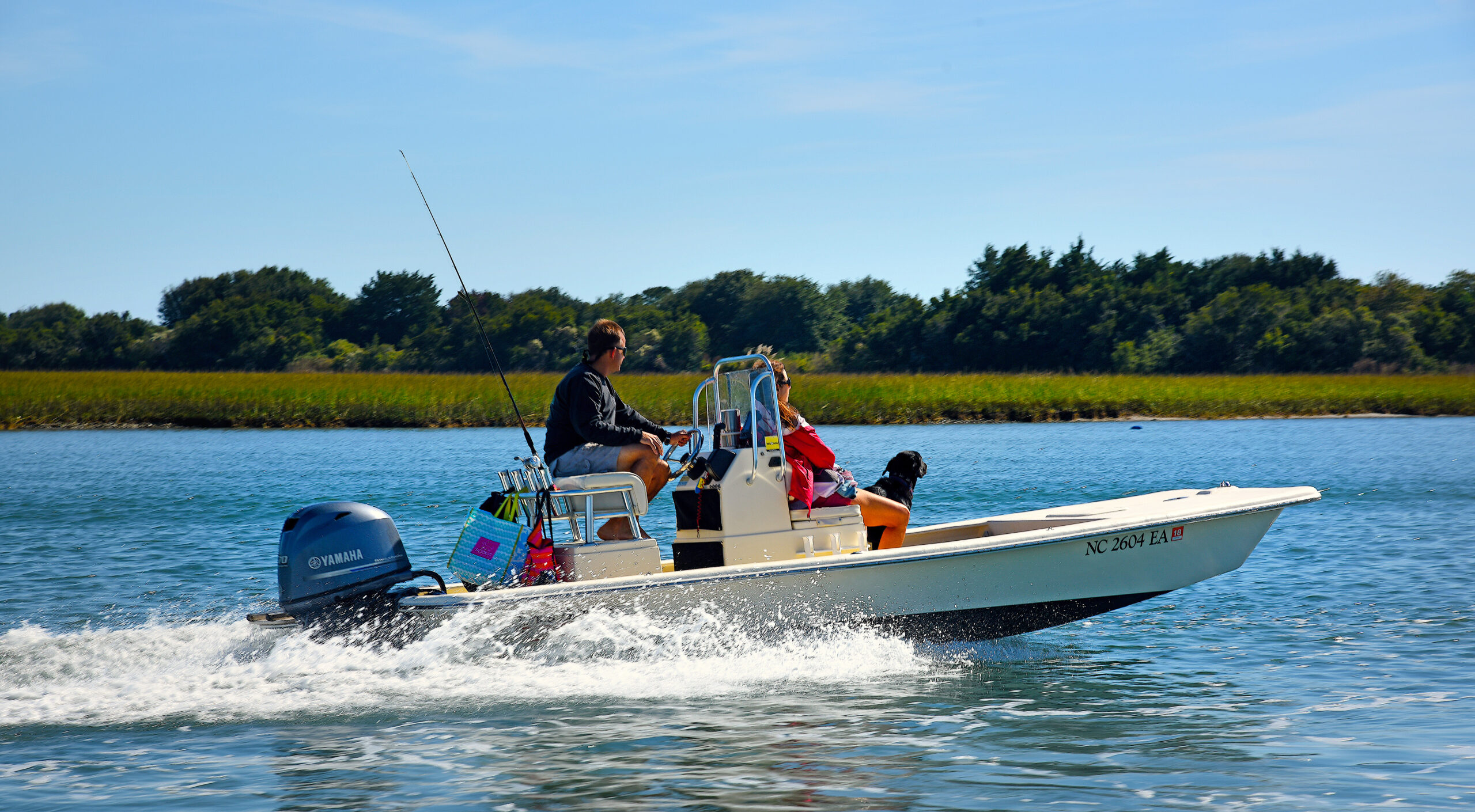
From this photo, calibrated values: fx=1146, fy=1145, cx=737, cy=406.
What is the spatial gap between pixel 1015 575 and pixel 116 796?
4310mm

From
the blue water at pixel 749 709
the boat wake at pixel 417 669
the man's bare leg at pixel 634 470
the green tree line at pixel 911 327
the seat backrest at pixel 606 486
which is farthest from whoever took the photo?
the green tree line at pixel 911 327

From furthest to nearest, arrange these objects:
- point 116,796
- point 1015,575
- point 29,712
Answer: point 1015,575 → point 29,712 → point 116,796

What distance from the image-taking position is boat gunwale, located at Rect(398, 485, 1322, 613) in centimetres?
537

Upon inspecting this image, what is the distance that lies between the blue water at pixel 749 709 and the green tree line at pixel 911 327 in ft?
140

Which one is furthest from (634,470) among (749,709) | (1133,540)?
(1133,540)

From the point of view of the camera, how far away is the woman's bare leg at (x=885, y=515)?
20.9 ft

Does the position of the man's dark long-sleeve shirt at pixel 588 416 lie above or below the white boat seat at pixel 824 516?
above

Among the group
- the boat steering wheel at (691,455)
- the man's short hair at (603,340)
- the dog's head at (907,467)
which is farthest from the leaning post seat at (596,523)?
the dog's head at (907,467)

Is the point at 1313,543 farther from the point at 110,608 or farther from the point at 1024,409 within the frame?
the point at 1024,409

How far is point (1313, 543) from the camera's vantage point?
34.8 ft

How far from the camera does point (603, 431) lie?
5.62 m

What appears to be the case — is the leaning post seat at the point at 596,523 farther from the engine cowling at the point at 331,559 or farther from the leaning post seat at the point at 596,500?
the engine cowling at the point at 331,559

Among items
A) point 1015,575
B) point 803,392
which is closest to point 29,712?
point 1015,575

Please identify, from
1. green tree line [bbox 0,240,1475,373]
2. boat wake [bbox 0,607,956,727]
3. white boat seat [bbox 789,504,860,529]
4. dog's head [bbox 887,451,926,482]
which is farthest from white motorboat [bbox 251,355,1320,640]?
green tree line [bbox 0,240,1475,373]
